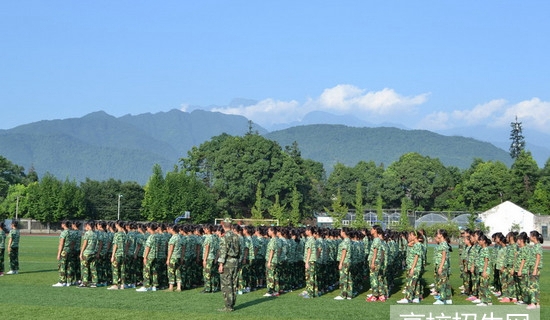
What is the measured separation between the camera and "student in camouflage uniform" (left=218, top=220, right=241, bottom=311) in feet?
49.9

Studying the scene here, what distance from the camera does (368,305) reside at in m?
16.8

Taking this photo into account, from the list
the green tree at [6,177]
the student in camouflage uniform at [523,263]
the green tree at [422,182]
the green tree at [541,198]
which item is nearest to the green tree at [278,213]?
the green tree at [541,198]

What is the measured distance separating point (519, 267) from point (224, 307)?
737cm

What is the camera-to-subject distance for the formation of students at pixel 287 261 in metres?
17.2

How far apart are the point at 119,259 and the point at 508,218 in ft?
199

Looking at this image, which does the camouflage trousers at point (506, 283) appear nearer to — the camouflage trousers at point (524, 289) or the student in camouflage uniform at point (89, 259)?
the camouflage trousers at point (524, 289)

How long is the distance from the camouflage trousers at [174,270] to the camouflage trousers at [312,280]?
3.59 metres

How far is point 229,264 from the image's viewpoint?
50.1 feet

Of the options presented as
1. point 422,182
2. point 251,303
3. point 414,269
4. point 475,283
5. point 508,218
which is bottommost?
point 251,303

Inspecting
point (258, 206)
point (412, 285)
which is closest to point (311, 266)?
point (412, 285)

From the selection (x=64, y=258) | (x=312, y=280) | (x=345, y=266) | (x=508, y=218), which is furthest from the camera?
(x=508, y=218)

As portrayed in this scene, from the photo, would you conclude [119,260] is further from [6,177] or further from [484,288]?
[6,177]

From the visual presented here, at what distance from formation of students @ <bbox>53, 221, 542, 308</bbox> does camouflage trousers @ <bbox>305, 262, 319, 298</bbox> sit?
26mm

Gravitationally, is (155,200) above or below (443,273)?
above
